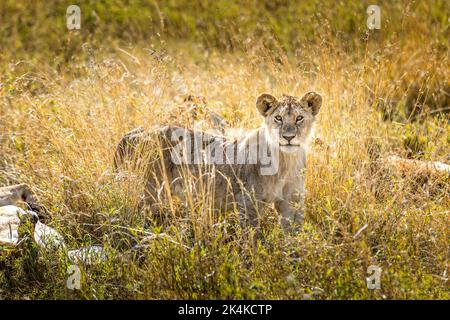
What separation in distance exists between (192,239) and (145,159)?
1.19 m

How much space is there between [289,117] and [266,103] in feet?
1.06

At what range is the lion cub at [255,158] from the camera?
241 inches

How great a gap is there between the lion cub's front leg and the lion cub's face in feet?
1.43

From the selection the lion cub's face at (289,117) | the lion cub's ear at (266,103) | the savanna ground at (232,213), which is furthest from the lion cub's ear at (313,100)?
the savanna ground at (232,213)

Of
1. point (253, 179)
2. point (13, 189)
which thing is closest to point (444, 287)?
point (253, 179)

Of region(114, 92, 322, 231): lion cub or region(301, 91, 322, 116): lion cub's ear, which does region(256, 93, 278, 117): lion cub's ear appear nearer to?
region(114, 92, 322, 231): lion cub

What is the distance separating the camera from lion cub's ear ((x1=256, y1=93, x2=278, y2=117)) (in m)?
6.27

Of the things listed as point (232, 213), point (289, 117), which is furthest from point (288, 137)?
point (232, 213)

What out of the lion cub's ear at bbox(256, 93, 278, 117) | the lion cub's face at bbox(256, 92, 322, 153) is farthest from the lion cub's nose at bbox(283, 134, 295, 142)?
the lion cub's ear at bbox(256, 93, 278, 117)

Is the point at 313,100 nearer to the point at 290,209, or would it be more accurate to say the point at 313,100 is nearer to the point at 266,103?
the point at 266,103

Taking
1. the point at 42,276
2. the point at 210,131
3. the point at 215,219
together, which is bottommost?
the point at 42,276

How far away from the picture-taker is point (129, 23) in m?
14.6

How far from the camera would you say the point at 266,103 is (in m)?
6.31
